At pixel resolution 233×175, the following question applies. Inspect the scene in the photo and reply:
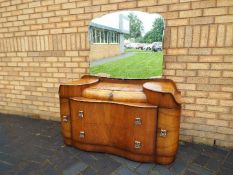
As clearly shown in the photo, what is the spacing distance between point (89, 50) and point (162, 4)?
A: 56.4 inches

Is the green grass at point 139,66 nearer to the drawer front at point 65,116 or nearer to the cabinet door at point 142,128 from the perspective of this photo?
the cabinet door at point 142,128

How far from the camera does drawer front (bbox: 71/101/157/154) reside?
2645 mm

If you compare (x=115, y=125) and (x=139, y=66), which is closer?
(x=115, y=125)

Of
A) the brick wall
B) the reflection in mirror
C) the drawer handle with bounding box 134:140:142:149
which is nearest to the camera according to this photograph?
the drawer handle with bounding box 134:140:142:149

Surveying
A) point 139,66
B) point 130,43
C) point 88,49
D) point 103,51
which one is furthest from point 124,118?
point 88,49

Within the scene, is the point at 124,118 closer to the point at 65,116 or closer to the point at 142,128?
the point at 142,128

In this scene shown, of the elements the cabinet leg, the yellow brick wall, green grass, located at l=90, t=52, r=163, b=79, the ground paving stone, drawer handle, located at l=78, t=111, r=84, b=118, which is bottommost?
the ground paving stone

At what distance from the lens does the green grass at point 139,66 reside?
314cm

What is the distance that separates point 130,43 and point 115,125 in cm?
120

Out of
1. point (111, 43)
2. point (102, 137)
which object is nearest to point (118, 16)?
point (111, 43)

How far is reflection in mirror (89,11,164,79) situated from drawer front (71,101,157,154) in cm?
77

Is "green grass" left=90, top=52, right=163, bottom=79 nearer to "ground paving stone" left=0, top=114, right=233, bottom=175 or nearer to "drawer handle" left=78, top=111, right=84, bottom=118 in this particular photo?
"drawer handle" left=78, top=111, right=84, bottom=118

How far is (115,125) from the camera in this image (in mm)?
2838

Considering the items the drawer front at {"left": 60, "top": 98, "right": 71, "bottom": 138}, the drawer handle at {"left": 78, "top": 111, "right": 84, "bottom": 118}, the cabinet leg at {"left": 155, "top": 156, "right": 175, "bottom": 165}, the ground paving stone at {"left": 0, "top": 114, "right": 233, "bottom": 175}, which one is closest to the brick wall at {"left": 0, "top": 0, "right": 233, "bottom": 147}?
the ground paving stone at {"left": 0, "top": 114, "right": 233, "bottom": 175}
